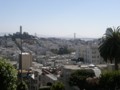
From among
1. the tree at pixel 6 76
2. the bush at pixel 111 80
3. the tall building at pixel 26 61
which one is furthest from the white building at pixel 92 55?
the tree at pixel 6 76

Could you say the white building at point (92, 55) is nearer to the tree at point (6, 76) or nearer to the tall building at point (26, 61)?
the tall building at point (26, 61)

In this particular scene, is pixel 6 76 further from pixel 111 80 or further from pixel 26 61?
pixel 26 61

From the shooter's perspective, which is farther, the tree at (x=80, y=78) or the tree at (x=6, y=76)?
the tree at (x=80, y=78)

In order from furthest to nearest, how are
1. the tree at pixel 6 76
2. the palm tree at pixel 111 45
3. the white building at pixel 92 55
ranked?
the white building at pixel 92 55, the palm tree at pixel 111 45, the tree at pixel 6 76

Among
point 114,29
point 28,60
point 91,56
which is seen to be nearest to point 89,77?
point 114,29

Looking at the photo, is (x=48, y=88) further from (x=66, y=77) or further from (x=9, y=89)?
(x=9, y=89)

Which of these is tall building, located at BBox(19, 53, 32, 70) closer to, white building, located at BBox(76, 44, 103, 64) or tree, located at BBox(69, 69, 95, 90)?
white building, located at BBox(76, 44, 103, 64)
